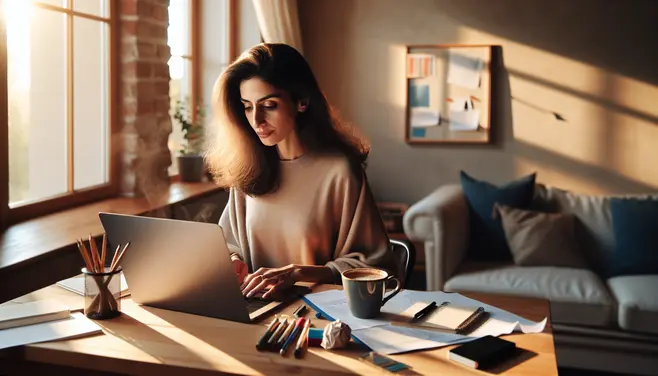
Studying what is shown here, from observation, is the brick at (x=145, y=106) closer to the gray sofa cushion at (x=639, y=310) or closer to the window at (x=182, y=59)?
the window at (x=182, y=59)

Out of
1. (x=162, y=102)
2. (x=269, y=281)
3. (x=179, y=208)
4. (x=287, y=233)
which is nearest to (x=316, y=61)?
(x=162, y=102)

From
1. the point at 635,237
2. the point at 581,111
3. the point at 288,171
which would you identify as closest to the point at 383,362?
the point at 288,171

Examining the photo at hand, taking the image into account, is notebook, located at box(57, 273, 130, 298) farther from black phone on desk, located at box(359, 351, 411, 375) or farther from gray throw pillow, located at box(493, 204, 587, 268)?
gray throw pillow, located at box(493, 204, 587, 268)

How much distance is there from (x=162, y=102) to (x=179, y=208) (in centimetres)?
55

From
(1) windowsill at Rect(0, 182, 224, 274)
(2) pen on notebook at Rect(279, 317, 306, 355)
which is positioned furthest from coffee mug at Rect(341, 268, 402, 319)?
(1) windowsill at Rect(0, 182, 224, 274)

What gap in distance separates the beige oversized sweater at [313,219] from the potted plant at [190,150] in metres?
1.75

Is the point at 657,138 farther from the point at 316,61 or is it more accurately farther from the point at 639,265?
the point at 316,61

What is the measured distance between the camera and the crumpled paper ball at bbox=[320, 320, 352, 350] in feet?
4.02

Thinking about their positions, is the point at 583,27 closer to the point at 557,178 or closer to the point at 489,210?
the point at 557,178

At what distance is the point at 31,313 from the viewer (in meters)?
1.38

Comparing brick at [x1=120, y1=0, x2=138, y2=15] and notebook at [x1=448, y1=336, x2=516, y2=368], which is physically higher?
brick at [x1=120, y1=0, x2=138, y2=15]

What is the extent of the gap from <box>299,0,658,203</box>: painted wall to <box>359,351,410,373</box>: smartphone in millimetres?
3600

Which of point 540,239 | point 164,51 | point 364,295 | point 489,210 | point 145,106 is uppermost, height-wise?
point 164,51

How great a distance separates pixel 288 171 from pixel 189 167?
5.94 ft
